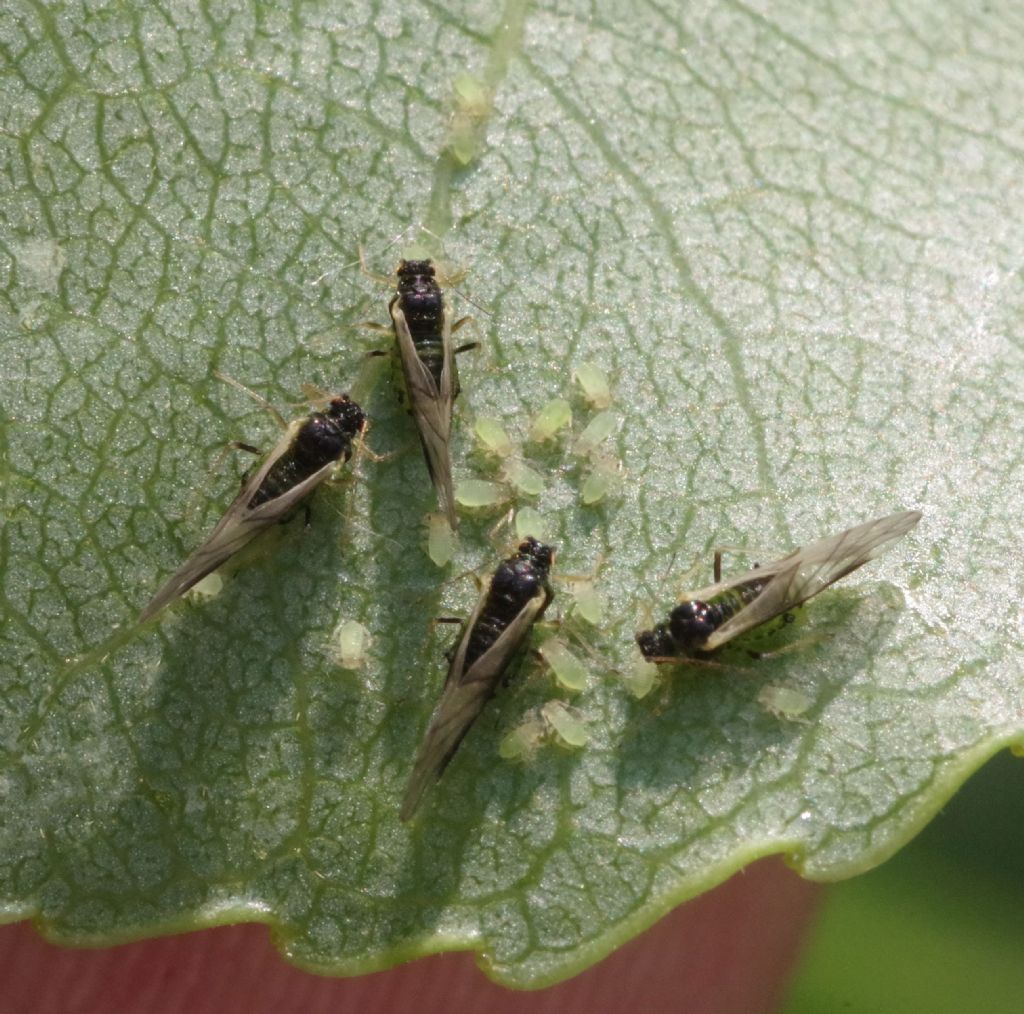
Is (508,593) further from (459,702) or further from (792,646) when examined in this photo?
(792,646)

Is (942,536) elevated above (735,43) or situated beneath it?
situated beneath

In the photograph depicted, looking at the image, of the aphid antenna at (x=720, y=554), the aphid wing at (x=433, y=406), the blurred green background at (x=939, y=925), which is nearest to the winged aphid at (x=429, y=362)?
the aphid wing at (x=433, y=406)

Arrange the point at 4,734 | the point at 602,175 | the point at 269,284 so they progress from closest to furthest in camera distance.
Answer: the point at 4,734
the point at 269,284
the point at 602,175

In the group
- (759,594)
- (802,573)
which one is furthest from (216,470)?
(802,573)

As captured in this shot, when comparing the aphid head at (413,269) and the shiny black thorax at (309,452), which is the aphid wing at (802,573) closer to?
the shiny black thorax at (309,452)

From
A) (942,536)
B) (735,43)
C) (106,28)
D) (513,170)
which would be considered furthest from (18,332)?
(942,536)

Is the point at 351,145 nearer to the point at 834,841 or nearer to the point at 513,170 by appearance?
the point at 513,170
